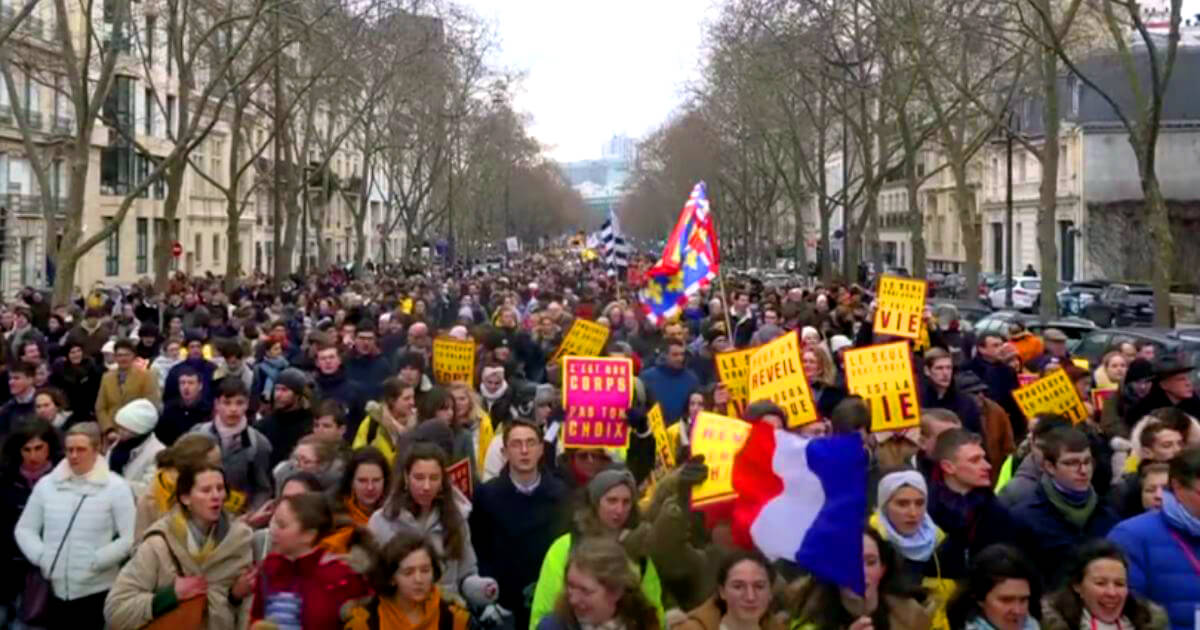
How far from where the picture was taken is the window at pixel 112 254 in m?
51.6

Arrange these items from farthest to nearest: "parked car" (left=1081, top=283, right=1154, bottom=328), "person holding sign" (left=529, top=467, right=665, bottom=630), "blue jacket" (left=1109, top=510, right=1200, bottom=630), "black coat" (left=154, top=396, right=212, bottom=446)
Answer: "parked car" (left=1081, top=283, right=1154, bottom=328), "black coat" (left=154, top=396, right=212, bottom=446), "person holding sign" (left=529, top=467, right=665, bottom=630), "blue jacket" (left=1109, top=510, right=1200, bottom=630)

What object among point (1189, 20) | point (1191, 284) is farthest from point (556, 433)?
point (1189, 20)

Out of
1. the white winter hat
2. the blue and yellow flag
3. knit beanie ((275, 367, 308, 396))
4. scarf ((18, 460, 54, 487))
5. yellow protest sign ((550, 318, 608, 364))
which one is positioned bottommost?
scarf ((18, 460, 54, 487))

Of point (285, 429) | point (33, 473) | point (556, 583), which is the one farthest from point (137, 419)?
point (556, 583)

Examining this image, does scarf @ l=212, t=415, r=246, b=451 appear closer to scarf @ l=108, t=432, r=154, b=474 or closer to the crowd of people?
the crowd of people

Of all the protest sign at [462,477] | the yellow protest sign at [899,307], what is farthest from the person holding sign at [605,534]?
the yellow protest sign at [899,307]

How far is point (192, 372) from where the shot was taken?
10.8m

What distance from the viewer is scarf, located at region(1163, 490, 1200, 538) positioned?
5668 millimetres

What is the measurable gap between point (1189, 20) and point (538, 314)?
4986 centimetres

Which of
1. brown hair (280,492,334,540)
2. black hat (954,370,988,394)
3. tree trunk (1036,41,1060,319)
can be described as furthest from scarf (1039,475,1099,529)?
tree trunk (1036,41,1060,319)

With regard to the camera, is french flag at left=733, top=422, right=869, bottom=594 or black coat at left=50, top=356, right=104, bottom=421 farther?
black coat at left=50, top=356, right=104, bottom=421

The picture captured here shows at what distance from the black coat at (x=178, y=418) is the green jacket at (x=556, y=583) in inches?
190

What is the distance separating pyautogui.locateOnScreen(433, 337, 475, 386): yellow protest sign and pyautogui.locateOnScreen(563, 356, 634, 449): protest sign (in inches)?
119

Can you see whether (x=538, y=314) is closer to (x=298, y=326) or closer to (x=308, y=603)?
(x=298, y=326)
